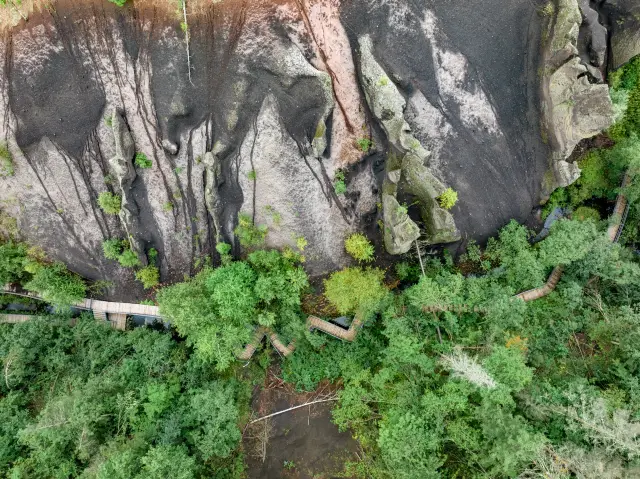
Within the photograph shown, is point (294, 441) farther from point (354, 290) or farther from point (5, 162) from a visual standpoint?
point (5, 162)

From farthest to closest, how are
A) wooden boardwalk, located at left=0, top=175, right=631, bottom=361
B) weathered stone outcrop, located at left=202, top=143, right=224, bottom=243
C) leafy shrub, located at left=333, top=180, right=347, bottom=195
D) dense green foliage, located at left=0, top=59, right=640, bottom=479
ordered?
wooden boardwalk, located at left=0, top=175, right=631, bottom=361, leafy shrub, located at left=333, top=180, right=347, bottom=195, weathered stone outcrop, located at left=202, top=143, right=224, bottom=243, dense green foliage, located at left=0, top=59, right=640, bottom=479

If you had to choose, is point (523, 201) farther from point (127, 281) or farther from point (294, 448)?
point (127, 281)

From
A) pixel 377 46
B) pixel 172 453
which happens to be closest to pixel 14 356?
pixel 172 453

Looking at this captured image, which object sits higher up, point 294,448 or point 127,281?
point 127,281

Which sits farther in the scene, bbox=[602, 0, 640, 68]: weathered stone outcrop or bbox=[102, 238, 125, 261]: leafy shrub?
bbox=[102, 238, 125, 261]: leafy shrub

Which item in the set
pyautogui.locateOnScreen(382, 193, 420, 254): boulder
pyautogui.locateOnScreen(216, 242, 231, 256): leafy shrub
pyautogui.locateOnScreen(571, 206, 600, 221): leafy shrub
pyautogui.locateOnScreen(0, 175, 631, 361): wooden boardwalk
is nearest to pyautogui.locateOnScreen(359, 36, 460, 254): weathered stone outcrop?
pyautogui.locateOnScreen(382, 193, 420, 254): boulder

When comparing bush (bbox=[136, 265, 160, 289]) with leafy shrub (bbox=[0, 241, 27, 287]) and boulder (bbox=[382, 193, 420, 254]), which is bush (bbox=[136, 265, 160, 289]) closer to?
leafy shrub (bbox=[0, 241, 27, 287])

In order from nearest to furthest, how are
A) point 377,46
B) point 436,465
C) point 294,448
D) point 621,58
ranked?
1. point 436,465
2. point 377,46
3. point 621,58
4. point 294,448

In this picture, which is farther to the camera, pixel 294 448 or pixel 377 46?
pixel 294 448
